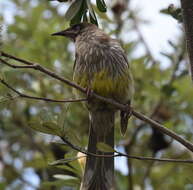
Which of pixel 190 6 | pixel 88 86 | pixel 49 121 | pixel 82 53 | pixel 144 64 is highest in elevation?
pixel 144 64

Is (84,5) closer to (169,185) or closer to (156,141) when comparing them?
(156,141)

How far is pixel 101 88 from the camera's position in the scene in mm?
3826

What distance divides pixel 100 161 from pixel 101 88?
0.51 meters

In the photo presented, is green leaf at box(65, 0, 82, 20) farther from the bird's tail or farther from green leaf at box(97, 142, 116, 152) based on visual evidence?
the bird's tail

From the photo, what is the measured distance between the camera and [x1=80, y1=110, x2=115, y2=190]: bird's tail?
11.9ft

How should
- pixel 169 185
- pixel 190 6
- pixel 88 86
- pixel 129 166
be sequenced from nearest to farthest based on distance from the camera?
pixel 190 6
pixel 88 86
pixel 129 166
pixel 169 185

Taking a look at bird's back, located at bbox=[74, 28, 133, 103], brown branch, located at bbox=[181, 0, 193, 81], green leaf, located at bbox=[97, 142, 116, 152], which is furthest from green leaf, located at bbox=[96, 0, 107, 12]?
bird's back, located at bbox=[74, 28, 133, 103]

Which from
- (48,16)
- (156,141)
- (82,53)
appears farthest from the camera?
(48,16)

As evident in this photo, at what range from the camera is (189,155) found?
5.63 meters

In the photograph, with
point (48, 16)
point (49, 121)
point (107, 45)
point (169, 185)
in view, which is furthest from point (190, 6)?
point (48, 16)

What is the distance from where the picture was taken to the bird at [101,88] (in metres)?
3.71

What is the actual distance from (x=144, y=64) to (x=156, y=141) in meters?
0.78

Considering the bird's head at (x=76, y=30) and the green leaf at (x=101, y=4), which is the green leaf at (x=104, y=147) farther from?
the bird's head at (x=76, y=30)

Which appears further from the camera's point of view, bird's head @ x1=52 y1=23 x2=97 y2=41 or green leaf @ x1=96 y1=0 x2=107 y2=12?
bird's head @ x1=52 y1=23 x2=97 y2=41
